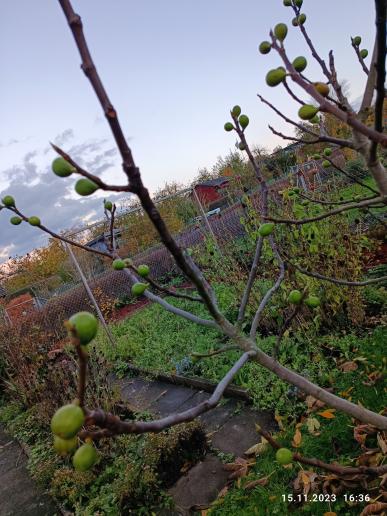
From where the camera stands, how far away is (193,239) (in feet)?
49.6

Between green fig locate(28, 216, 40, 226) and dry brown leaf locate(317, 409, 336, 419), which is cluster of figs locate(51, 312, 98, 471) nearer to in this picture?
green fig locate(28, 216, 40, 226)

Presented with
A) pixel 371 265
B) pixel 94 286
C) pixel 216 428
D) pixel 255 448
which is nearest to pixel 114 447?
pixel 216 428

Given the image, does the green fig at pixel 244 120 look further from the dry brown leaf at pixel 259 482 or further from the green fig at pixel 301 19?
the dry brown leaf at pixel 259 482

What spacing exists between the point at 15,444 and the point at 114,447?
259cm

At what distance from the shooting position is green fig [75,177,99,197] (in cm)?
60

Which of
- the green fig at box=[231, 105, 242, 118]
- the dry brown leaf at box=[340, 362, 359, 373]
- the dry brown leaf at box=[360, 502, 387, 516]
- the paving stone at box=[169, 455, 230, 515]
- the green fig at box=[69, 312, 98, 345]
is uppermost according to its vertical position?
the green fig at box=[231, 105, 242, 118]

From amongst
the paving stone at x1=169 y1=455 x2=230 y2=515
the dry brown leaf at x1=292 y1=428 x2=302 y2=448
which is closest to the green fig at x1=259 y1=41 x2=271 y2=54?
the dry brown leaf at x1=292 y1=428 x2=302 y2=448

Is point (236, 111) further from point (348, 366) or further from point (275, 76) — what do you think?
point (348, 366)

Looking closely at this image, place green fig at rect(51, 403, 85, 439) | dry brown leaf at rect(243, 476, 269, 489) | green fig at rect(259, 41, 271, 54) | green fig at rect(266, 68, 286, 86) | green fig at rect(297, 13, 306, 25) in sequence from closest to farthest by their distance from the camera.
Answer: green fig at rect(51, 403, 85, 439), green fig at rect(266, 68, 286, 86), green fig at rect(259, 41, 271, 54), green fig at rect(297, 13, 306, 25), dry brown leaf at rect(243, 476, 269, 489)

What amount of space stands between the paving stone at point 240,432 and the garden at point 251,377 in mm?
21

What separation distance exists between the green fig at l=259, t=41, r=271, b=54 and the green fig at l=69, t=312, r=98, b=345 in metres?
0.93

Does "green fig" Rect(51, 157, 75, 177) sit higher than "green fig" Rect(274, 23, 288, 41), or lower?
lower

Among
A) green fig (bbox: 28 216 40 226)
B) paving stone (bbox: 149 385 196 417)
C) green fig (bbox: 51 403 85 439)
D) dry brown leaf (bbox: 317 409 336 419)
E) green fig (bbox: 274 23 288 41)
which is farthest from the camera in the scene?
paving stone (bbox: 149 385 196 417)

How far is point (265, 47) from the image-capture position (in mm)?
1044
